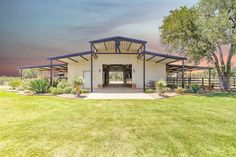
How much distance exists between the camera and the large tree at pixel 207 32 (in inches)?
683

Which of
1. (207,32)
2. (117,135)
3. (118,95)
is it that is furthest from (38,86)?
(207,32)

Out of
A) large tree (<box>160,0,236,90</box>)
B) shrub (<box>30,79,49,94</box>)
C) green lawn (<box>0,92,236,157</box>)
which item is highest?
large tree (<box>160,0,236,90</box>)

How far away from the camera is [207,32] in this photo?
17.4 metres

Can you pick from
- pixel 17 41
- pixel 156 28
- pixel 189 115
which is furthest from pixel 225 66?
pixel 17 41

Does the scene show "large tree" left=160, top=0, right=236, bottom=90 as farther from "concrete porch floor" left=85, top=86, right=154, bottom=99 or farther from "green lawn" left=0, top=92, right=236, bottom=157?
"green lawn" left=0, top=92, right=236, bottom=157

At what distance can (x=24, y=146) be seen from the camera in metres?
3.99

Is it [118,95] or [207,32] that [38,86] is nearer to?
[118,95]

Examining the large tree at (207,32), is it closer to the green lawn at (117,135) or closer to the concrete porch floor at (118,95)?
the concrete porch floor at (118,95)

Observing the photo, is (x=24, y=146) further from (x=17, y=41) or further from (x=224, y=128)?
(x=17, y=41)

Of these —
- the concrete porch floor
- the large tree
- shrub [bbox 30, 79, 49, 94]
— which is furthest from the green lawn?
the large tree

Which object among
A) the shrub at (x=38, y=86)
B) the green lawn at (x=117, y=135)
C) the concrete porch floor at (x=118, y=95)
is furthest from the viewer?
the shrub at (x=38, y=86)

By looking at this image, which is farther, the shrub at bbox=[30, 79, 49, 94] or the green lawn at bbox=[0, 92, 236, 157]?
the shrub at bbox=[30, 79, 49, 94]

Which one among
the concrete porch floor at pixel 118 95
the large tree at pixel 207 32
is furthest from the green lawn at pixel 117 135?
the large tree at pixel 207 32

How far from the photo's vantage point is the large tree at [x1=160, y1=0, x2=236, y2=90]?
1736cm
